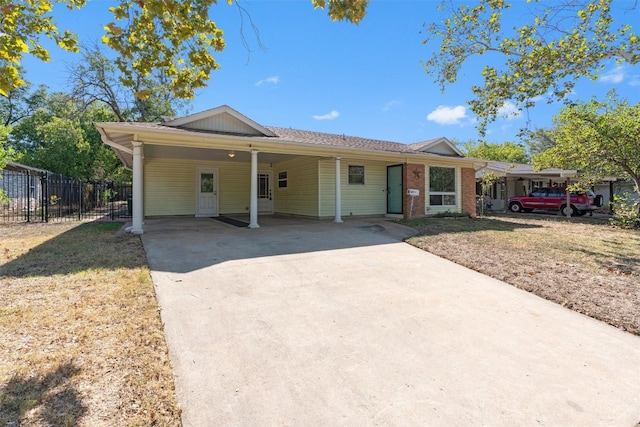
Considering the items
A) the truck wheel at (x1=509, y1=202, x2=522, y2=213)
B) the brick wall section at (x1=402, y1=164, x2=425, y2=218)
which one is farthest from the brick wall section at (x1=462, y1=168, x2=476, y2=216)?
the truck wheel at (x1=509, y1=202, x2=522, y2=213)

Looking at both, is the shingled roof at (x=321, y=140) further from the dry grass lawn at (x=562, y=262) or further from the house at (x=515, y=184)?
the house at (x=515, y=184)

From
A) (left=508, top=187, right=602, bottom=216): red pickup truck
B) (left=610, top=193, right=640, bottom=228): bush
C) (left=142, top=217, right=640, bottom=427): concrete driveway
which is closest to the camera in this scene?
(left=142, top=217, right=640, bottom=427): concrete driveway

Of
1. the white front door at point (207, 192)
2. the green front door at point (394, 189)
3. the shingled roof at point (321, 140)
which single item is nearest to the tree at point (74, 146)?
the white front door at point (207, 192)

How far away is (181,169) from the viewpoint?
42.9 feet

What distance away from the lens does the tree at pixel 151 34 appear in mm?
4020

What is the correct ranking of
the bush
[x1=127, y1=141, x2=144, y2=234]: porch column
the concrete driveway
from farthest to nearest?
the bush
[x1=127, y1=141, x2=144, y2=234]: porch column
the concrete driveway

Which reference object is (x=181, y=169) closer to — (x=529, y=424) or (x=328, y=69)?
(x=328, y=69)

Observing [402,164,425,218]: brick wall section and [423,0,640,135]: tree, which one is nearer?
[423,0,640,135]: tree

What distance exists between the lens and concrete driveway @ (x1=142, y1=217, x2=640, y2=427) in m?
2.23

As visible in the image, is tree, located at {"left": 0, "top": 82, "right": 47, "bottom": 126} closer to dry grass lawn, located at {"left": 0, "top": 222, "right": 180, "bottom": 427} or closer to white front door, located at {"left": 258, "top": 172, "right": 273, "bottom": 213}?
white front door, located at {"left": 258, "top": 172, "right": 273, "bottom": 213}

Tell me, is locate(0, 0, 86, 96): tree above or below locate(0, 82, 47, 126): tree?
below

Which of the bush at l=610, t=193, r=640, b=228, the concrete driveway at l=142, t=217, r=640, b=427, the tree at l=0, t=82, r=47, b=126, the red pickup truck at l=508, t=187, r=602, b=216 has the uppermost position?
the tree at l=0, t=82, r=47, b=126

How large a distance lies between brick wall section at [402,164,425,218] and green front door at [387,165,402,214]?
0.85 feet

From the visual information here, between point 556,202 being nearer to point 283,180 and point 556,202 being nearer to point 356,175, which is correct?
point 356,175
